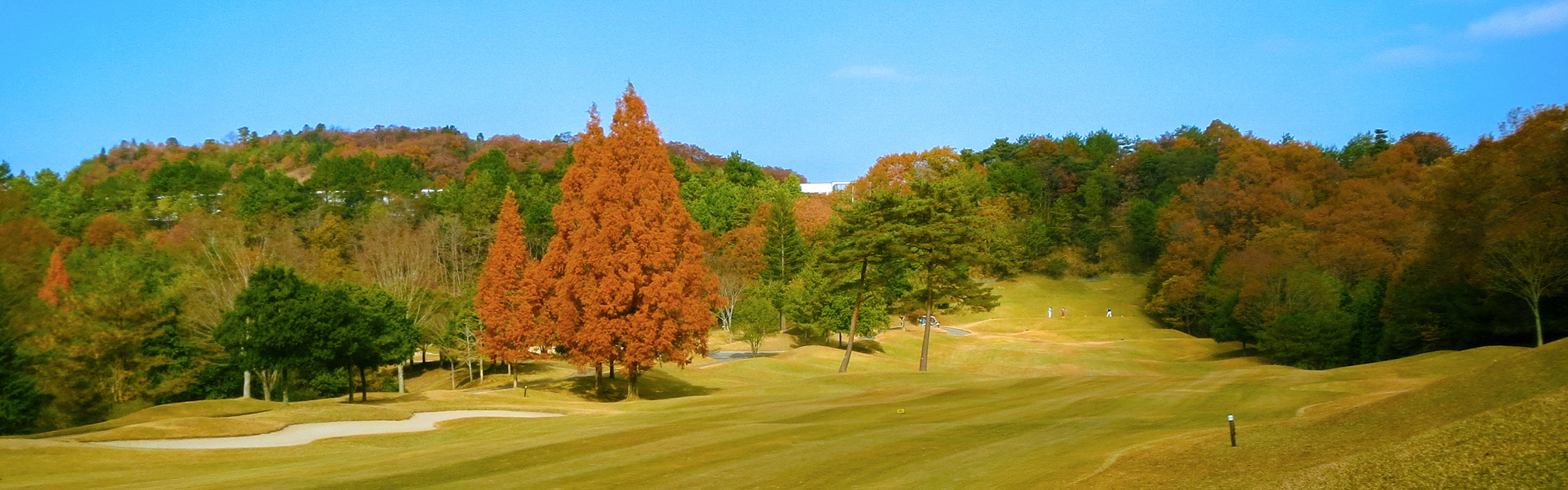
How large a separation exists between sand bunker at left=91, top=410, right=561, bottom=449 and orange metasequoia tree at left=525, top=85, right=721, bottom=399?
5.50 m

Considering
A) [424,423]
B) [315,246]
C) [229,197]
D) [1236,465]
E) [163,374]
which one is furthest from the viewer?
[229,197]

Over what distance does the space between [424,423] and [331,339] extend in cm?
1246

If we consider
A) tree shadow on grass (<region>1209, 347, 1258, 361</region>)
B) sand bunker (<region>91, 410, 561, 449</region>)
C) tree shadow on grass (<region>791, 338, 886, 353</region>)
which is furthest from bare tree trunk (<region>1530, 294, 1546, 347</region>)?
sand bunker (<region>91, 410, 561, 449</region>)

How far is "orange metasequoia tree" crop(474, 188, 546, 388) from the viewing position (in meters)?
42.9

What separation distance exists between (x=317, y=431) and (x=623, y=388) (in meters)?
18.2

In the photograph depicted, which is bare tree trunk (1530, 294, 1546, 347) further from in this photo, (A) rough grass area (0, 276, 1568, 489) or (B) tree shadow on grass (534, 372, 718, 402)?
(B) tree shadow on grass (534, 372, 718, 402)

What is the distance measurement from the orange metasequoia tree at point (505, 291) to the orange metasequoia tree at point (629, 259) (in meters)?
4.40

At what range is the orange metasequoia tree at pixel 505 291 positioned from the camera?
141 feet

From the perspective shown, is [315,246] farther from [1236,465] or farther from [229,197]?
[1236,465]

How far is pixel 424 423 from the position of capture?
2866cm

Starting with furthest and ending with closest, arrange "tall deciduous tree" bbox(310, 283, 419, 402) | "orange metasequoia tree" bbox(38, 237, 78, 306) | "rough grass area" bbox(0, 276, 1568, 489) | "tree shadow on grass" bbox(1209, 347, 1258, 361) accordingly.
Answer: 1. "tree shadow on grass" bbox(1209, 347, 1258, 361)
2. "orange metasequoia tree" bbox(38, 237, 78, 306)
3. "tall deciduous tree" bbox(310, 283, 419, 402)
4. "rough grass area" bbox(0, 276, 1568, 489)

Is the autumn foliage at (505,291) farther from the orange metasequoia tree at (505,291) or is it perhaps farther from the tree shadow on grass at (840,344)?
the tree shadow on grass at (840,344)

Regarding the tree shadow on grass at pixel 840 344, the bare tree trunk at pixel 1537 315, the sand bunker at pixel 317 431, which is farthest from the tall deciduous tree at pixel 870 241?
the bare tree trunk at pixel 1537 315

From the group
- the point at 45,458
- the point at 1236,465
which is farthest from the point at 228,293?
the point at 1236,465
